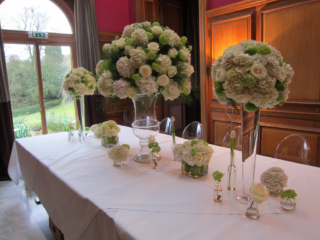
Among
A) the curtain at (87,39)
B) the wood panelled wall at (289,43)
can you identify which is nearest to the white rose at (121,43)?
the wood panelled wall at (289,43)

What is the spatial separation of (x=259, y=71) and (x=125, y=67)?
84cm

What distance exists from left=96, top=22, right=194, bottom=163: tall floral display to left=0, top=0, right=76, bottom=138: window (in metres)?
2.46

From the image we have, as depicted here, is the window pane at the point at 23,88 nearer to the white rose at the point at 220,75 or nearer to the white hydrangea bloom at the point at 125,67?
the white hydrangea bloom at the point at 125,67

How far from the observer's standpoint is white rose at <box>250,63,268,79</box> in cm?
93

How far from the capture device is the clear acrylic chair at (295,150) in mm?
1765

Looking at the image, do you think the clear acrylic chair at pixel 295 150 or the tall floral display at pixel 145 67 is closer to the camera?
the tall floral display at pixel 145 67

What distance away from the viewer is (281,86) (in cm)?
99

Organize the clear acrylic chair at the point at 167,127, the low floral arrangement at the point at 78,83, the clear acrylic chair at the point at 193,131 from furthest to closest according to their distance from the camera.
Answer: the clear acrylic chair at the point at 167,127, the low floral arrangement at the point at 78,83, the clear acrylic chair at the point at 193,131

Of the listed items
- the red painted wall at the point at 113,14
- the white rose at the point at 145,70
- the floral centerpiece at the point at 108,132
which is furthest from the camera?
the red painted wall at the point at 113,14

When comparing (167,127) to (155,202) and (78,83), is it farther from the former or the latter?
(155,202)

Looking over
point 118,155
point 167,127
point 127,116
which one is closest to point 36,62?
point 127,116

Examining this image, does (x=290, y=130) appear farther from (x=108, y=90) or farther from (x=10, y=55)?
(x=10, y=55)

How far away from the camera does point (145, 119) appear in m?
1.76

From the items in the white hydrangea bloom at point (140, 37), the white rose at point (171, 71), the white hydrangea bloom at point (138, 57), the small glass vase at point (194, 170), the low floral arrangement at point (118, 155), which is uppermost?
the white hydrangea bloom at point (140, 37)
